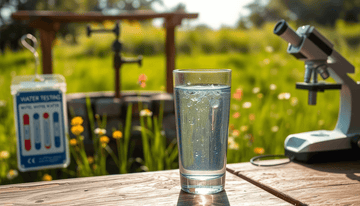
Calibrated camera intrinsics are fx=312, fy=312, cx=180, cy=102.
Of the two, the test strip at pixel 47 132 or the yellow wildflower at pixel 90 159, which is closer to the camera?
the test strip at pixel 47 132

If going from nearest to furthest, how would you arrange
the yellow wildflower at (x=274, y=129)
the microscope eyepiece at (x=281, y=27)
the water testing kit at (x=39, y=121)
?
the microscope eyepiece at (x=281, y=27)
the water testing kit at (x=39, y=121)
the yellow wildflower at (x=274, y=129)

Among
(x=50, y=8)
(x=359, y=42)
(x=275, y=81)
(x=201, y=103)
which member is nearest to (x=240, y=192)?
(x=201, y=103)

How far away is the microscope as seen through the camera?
3.27 feet

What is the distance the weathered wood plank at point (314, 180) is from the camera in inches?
29.8

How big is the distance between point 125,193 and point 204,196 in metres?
0.20

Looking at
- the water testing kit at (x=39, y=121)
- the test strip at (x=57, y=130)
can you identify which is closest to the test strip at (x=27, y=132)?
the water testing kit at (x=39, y=121)

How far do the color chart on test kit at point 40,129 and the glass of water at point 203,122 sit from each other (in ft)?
2.76

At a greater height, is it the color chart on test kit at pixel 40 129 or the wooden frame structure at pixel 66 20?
the wooden frame structure at pixel 66 20

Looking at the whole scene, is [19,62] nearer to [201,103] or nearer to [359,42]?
[201,103]

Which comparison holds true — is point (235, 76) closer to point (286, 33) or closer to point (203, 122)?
point (286, 33)

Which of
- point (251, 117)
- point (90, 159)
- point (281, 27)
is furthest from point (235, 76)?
point (281, 27)

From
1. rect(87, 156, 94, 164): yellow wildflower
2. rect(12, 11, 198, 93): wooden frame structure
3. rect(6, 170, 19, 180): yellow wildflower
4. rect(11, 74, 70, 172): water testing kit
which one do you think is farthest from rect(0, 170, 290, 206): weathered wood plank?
rect(12, 11, 198, 93): wooden frame structure

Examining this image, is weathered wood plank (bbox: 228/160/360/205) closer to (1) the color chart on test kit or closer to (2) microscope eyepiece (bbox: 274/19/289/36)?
(2) microscope eyepiece (bbox: 274/19/289/36)

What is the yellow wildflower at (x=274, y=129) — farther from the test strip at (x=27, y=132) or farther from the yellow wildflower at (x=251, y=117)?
the test strip at (x=27, y=132)
